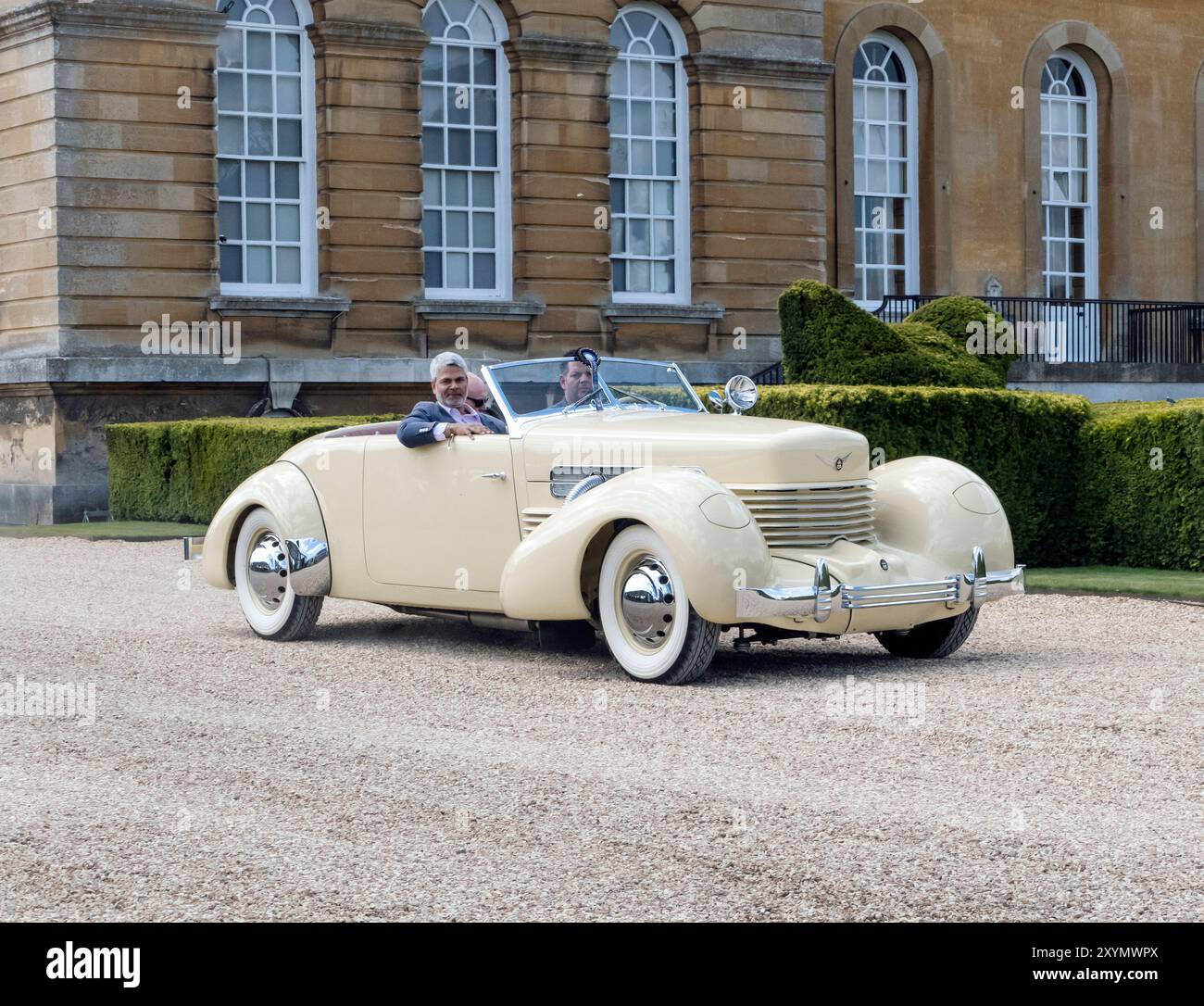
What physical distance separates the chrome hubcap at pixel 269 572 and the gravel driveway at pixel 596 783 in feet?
1.12

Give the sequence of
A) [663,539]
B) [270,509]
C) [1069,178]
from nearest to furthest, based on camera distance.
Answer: [663,539] < [270,509] < [1069,178]

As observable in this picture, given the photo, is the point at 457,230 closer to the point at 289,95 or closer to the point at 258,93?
the point at 289,95

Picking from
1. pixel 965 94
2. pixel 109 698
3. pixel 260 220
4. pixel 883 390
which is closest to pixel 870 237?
pixel 965 94

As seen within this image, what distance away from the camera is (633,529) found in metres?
8.12

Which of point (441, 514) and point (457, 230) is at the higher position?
point (457, 230)

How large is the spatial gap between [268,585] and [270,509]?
410mm

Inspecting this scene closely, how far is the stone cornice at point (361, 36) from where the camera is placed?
21.1 meters

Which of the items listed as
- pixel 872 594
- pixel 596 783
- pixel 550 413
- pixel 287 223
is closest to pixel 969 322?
pixel 287 223

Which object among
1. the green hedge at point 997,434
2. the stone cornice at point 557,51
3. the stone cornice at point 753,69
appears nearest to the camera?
the green hedge at point 997,434

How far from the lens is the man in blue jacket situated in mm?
9039

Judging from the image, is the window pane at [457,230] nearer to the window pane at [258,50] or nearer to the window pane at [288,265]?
the window pane at [288,265]

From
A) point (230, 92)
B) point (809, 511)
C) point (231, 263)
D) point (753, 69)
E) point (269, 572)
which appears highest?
point (753, 69)

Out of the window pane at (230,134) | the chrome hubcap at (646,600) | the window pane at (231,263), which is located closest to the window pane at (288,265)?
the window pane at (231,263)
